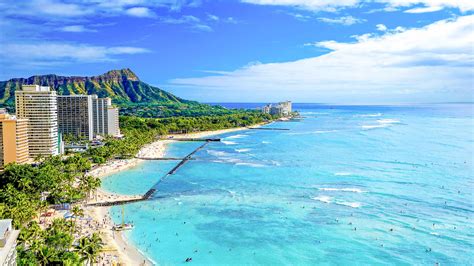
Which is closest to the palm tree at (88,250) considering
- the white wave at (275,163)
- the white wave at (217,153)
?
the white wave at (275,163)

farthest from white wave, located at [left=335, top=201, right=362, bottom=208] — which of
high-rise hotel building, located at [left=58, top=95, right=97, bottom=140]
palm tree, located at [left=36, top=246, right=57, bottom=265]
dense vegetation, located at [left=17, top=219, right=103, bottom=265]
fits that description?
high-rise hotel building, located at [left=58, top=95, right=97, bottom=140]

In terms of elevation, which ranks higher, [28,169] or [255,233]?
[28,169]

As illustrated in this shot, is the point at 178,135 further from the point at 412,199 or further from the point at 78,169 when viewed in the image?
the point at 412,199

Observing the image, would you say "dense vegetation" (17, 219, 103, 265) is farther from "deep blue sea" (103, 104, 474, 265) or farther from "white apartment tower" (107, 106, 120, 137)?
"white apartment tower" (107, 106, 120, 137)

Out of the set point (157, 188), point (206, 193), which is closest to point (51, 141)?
point (157, 188)

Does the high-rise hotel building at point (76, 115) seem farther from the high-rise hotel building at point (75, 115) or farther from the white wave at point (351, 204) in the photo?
the white wave at point (351, 204)

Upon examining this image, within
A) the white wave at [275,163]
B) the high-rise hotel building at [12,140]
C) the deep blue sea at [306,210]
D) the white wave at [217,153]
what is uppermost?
the high-rise hotel building at [12,140]
